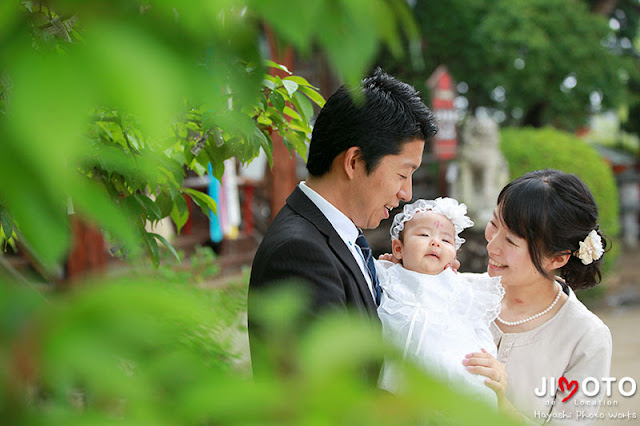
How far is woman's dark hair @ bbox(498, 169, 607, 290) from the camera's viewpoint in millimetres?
2107

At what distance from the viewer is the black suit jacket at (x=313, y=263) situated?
1.63 m

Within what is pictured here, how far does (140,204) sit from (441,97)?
24.6 feet

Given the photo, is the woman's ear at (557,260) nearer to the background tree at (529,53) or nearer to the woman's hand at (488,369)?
the woman's hand at (488,369)

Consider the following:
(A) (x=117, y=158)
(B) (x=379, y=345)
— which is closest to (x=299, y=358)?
(B) (x=379, y=345)

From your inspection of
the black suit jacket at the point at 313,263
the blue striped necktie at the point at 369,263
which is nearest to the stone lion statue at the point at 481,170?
the blue striped necktie at the point at 369,263

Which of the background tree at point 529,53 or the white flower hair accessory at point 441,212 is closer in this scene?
the white flower hair accessory at point 441,212

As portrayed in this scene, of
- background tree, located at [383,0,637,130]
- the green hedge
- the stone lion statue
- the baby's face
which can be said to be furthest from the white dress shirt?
background tree, located at [383,0,637,130]

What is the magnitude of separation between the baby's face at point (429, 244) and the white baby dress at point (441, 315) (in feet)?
0.11

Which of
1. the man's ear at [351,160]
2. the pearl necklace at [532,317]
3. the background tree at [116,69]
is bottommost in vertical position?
the pearl necklace at [532,317]

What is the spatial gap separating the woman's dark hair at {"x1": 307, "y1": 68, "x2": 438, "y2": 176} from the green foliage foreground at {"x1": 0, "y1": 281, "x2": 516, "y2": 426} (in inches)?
53.4

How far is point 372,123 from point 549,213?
0.72 meters

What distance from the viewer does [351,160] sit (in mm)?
1847

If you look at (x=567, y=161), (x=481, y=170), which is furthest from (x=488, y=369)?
(x=567, y=161)

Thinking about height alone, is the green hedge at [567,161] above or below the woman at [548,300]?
below
